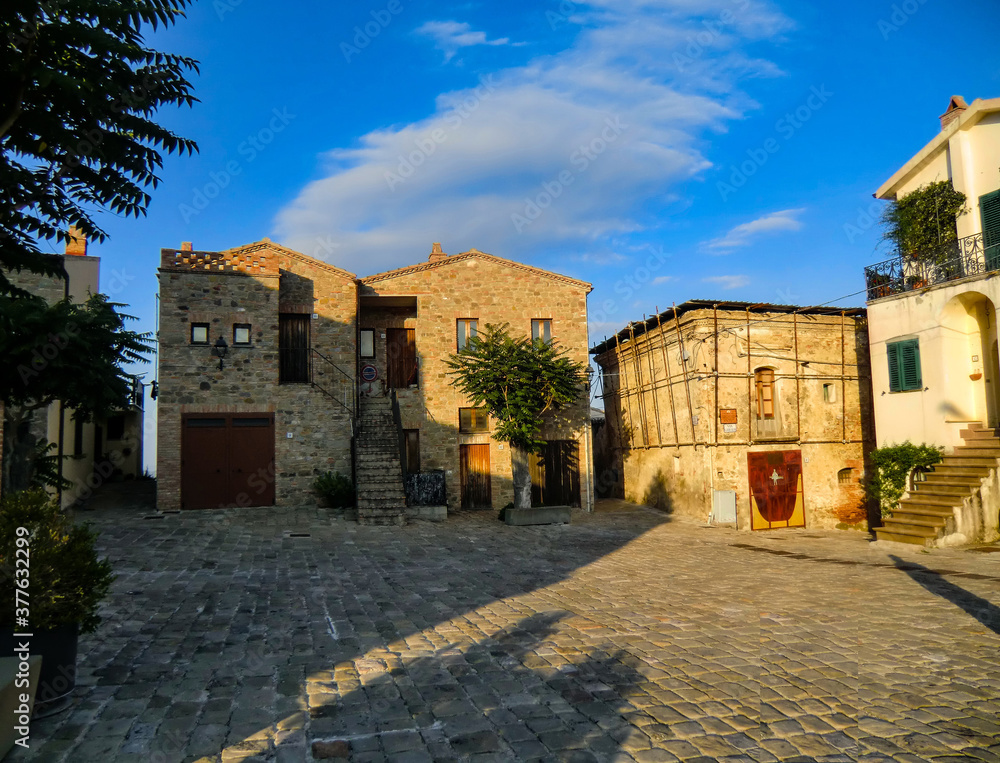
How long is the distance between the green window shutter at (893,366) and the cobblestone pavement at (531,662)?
5.74m

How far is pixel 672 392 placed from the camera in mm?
19469

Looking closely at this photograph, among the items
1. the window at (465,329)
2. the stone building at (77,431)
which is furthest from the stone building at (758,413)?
the stone building at (77,431)

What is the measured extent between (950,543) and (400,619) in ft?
38.3

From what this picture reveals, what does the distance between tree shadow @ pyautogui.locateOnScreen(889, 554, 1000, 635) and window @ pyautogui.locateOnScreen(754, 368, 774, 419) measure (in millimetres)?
7909

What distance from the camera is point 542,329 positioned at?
67.8ft

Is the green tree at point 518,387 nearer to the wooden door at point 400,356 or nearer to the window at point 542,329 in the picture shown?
the window at point 542,329

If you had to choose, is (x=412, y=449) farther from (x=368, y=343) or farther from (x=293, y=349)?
(x=293, y=349)

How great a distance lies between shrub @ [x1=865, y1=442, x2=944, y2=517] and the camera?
49.0 feet

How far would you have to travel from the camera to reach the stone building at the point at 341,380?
678 inches

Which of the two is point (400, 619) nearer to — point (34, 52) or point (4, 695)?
point (4, 695)

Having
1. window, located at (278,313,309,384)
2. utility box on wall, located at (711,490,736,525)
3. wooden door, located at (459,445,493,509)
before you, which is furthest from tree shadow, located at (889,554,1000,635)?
window, located at (278,313,309,384)

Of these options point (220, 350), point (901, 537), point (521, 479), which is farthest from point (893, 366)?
point (220, 350)

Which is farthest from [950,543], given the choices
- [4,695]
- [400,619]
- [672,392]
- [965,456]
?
[4,695]

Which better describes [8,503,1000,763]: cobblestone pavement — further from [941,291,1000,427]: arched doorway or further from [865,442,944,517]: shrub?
[941,291,1000,427]: arched doorway
